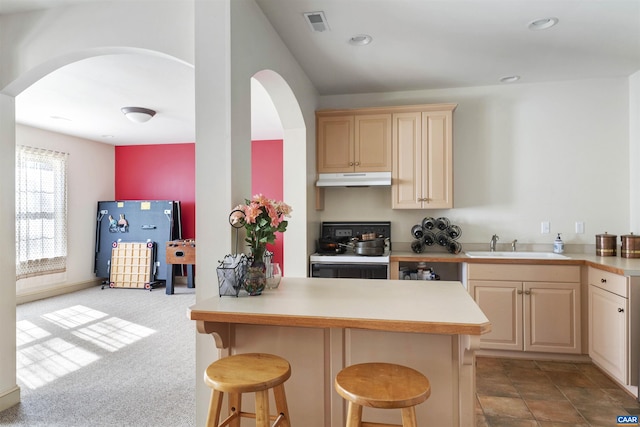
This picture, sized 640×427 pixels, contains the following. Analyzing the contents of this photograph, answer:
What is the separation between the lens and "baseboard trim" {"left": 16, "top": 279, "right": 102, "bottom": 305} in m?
5.39

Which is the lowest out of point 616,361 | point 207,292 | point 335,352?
point 616,361

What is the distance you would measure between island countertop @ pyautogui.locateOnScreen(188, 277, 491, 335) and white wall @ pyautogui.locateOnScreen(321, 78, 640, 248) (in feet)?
7.14

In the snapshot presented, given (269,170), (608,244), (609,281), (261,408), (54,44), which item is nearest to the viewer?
(261,408)

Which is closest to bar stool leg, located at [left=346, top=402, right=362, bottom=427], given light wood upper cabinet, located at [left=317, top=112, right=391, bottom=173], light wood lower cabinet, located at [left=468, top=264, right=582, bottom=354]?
light wood lower cabinet, located at [left=468, top=264, right=582, bottom=354]

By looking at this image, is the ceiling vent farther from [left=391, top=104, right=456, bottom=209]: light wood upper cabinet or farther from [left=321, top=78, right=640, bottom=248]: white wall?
[left=321, top=78, right=640, bottom=248]: white wall

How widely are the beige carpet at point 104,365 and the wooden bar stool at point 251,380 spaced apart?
104 cm

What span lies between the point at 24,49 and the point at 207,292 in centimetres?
200

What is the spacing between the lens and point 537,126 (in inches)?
149

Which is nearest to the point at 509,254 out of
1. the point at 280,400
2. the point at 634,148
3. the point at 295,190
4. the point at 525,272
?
the point at 525,272

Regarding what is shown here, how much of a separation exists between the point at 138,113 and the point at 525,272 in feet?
14.7

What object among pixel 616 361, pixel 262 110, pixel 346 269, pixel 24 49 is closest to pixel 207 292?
pixel 346 269

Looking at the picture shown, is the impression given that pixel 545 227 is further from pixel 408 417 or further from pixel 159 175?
pixel 159 175

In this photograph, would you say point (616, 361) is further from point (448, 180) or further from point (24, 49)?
point (24, 49)

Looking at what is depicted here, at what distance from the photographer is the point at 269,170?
6691mm
